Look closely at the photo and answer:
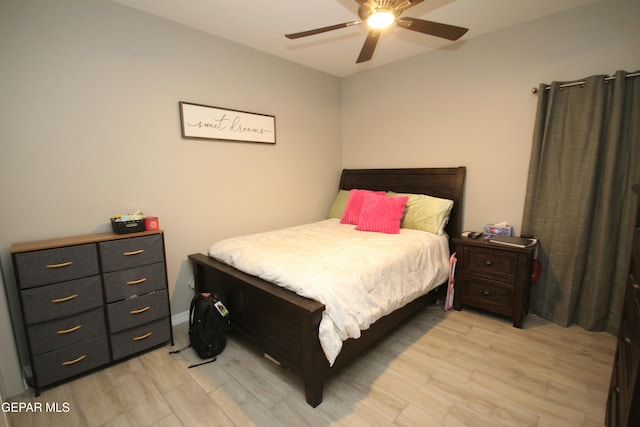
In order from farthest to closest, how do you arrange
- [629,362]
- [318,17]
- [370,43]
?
[318,17], [370,43], [629,362]

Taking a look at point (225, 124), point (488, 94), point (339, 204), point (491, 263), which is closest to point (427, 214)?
point (491, 263)

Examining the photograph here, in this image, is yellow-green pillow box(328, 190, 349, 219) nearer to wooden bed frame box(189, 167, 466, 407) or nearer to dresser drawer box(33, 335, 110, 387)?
wooden bed frame box(189, 167, 466, 407)

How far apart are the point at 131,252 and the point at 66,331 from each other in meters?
0.58

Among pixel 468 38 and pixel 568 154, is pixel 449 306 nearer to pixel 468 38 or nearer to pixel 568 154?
pixel 568 154

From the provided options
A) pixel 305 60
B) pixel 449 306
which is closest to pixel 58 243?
pixel 305 60

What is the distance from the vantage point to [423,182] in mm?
3184

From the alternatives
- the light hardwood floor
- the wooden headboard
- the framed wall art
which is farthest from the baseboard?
the wooden headboard

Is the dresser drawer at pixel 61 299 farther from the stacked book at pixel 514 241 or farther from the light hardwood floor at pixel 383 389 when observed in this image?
the stacked book at pixel 514 241

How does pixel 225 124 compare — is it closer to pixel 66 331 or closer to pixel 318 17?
pixel 318 17

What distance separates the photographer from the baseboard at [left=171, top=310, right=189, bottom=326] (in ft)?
8.39

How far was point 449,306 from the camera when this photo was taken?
272 cm

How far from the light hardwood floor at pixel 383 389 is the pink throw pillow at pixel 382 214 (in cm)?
99

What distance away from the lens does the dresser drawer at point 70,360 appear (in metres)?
1.74

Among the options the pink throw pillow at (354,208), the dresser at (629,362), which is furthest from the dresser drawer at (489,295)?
the pink throw pillow at (354,208)
